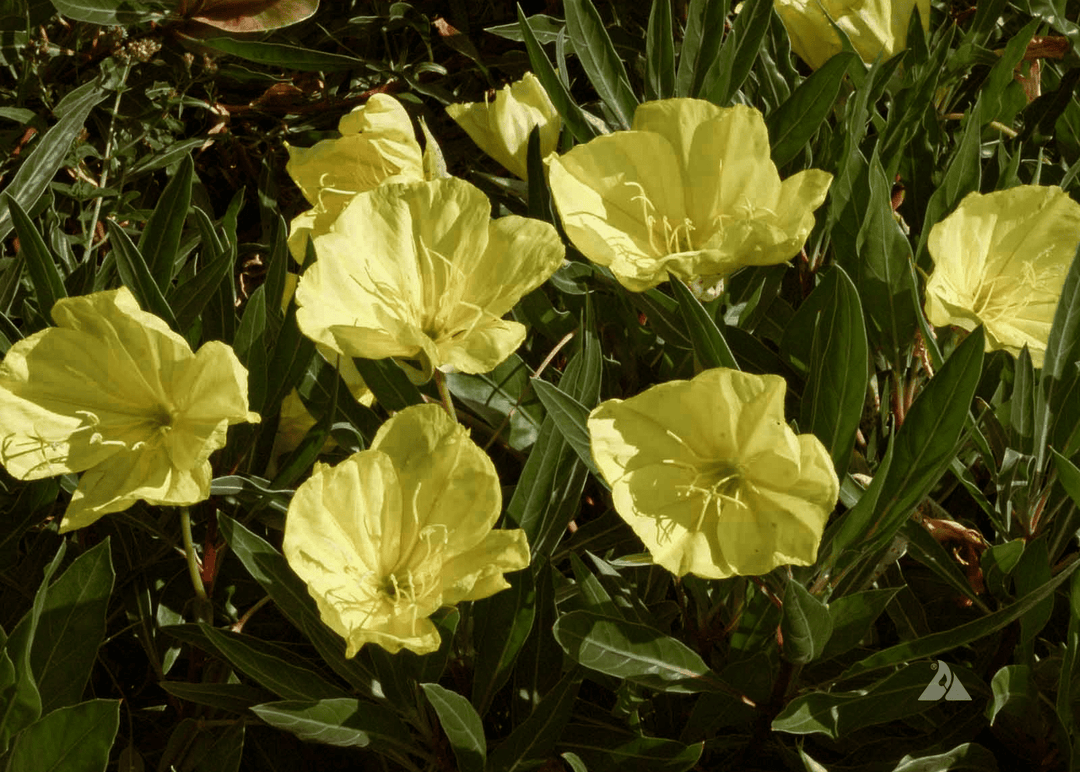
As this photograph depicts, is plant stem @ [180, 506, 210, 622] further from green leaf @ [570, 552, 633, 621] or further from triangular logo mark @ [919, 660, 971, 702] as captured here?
triangular logo mark @ [919, 660, 971, 702]

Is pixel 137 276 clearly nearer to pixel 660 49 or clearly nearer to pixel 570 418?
pixel 570 418

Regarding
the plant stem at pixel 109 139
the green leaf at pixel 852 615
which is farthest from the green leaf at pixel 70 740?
the plant stem at pixel 109 139

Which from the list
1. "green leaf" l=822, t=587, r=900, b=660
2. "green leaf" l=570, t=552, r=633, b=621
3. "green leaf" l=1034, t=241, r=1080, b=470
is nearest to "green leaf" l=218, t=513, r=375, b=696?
"green leaf" l=570, t=552, r=633, b=621

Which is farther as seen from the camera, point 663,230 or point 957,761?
point 663,230

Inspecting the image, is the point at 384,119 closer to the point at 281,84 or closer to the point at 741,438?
the point at 741,438

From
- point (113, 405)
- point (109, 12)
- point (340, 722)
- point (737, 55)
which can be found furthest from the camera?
point (109, 12)

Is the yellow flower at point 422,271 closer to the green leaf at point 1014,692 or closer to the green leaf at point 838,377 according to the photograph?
the green leaf at point 838,377

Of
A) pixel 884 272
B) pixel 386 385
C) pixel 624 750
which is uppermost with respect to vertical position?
pixel 884 272

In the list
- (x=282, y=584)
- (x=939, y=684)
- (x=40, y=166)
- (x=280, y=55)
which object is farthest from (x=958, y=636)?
(x=280, y=55)
